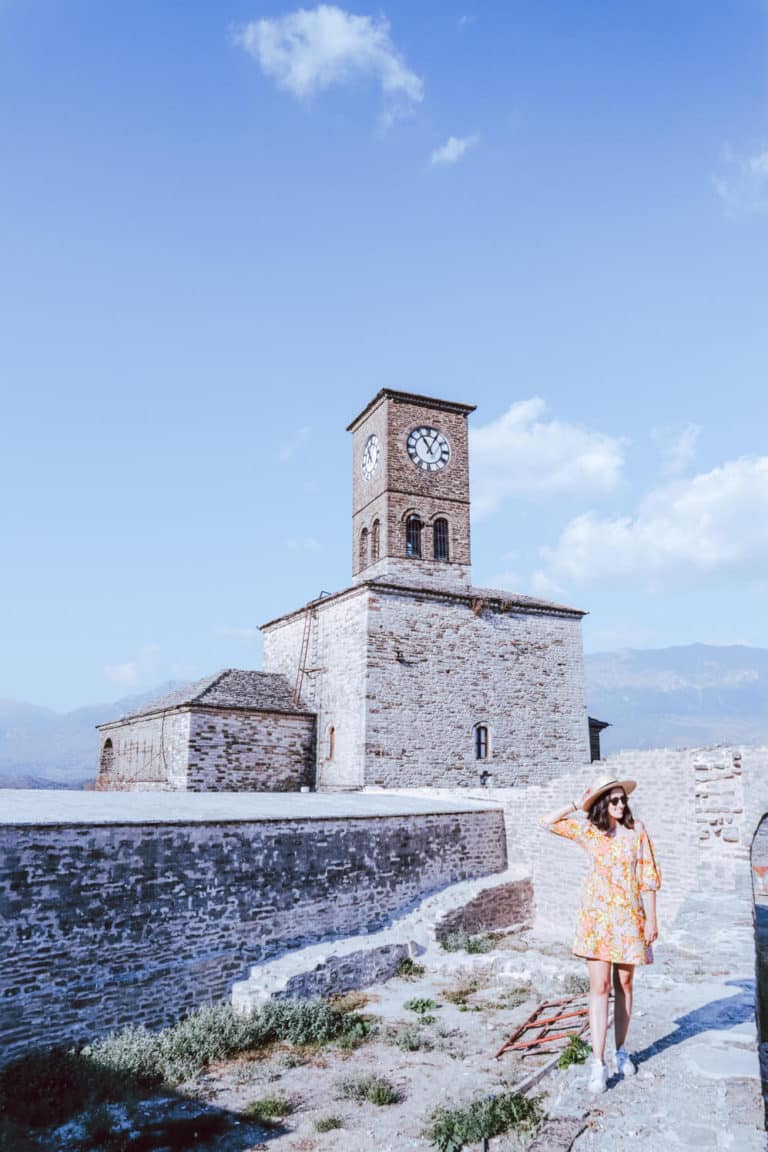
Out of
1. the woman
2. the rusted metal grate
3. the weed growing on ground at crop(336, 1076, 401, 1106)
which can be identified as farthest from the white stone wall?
the woman

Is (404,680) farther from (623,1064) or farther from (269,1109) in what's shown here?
(623,1064)

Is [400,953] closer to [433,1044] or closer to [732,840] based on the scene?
[433,1044]

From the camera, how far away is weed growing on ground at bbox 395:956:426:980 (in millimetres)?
12562

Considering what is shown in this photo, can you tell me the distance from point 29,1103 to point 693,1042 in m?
6.95

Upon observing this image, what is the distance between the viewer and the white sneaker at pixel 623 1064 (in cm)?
473

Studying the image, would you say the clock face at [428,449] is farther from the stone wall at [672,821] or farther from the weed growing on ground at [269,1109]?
the weed growing on ground at [269,1109]

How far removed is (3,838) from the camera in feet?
31.2

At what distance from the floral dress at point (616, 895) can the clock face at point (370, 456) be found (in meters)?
23.0

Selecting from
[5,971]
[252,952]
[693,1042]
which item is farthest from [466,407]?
[693,1042]

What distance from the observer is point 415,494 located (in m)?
26.8

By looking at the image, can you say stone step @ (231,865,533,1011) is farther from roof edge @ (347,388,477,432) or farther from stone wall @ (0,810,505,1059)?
roof edge @ (347,388,477,432)

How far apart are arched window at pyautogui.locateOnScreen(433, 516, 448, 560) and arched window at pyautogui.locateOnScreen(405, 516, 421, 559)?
0.63m

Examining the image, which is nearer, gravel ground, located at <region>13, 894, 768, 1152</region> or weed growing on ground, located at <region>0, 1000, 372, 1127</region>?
gravel ground, located at <region>13, 894, 768, 1152</region>

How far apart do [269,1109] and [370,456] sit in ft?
74.9
